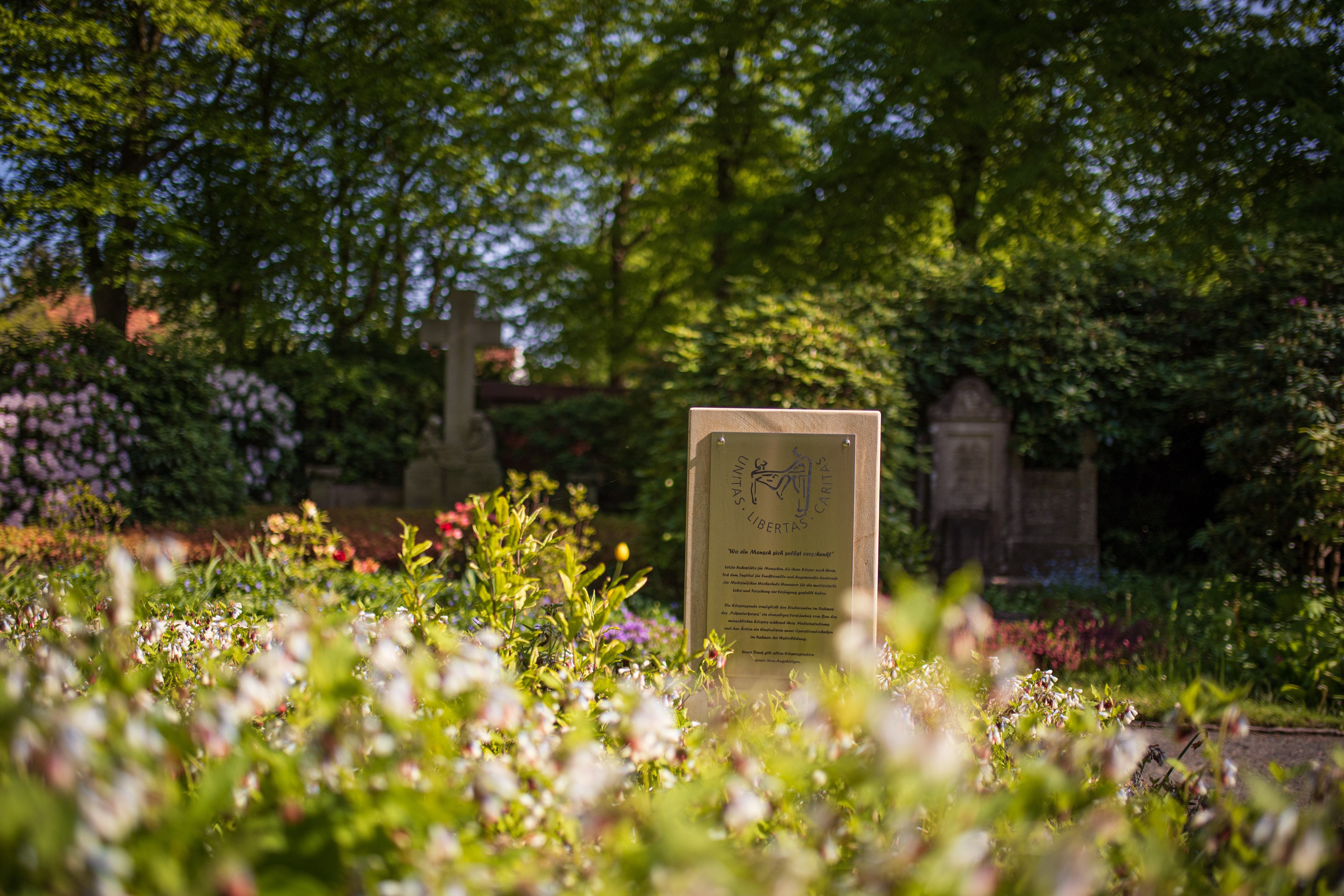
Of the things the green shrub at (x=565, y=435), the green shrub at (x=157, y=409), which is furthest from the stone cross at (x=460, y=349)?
the green shrub at (x=157, y=409)

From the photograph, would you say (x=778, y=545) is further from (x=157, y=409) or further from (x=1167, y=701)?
(x=157, y=409)

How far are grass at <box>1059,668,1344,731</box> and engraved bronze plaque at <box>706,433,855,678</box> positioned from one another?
1403mm

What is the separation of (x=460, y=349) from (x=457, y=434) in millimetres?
1301

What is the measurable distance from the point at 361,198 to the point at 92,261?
440 cm

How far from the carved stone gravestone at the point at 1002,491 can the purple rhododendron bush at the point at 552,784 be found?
585cm

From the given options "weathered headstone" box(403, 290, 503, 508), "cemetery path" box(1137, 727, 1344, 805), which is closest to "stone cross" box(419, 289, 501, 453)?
"weathered headstone" box(403, 290, 503, 508)

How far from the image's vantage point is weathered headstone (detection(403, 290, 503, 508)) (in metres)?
12.3

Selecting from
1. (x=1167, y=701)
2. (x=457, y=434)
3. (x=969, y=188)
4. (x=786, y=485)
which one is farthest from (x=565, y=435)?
(x=1167, y=701)

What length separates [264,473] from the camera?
12344mm

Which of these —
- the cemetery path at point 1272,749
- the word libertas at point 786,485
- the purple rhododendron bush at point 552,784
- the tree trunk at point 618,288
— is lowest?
the cemetery path at point 1272,749

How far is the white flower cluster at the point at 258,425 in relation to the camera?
468 inches

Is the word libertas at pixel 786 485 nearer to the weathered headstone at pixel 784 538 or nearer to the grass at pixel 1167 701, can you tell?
the weathered headstone at pixel 784 538

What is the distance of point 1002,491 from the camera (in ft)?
27.0

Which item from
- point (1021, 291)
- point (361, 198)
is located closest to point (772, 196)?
point (1021, 291)
